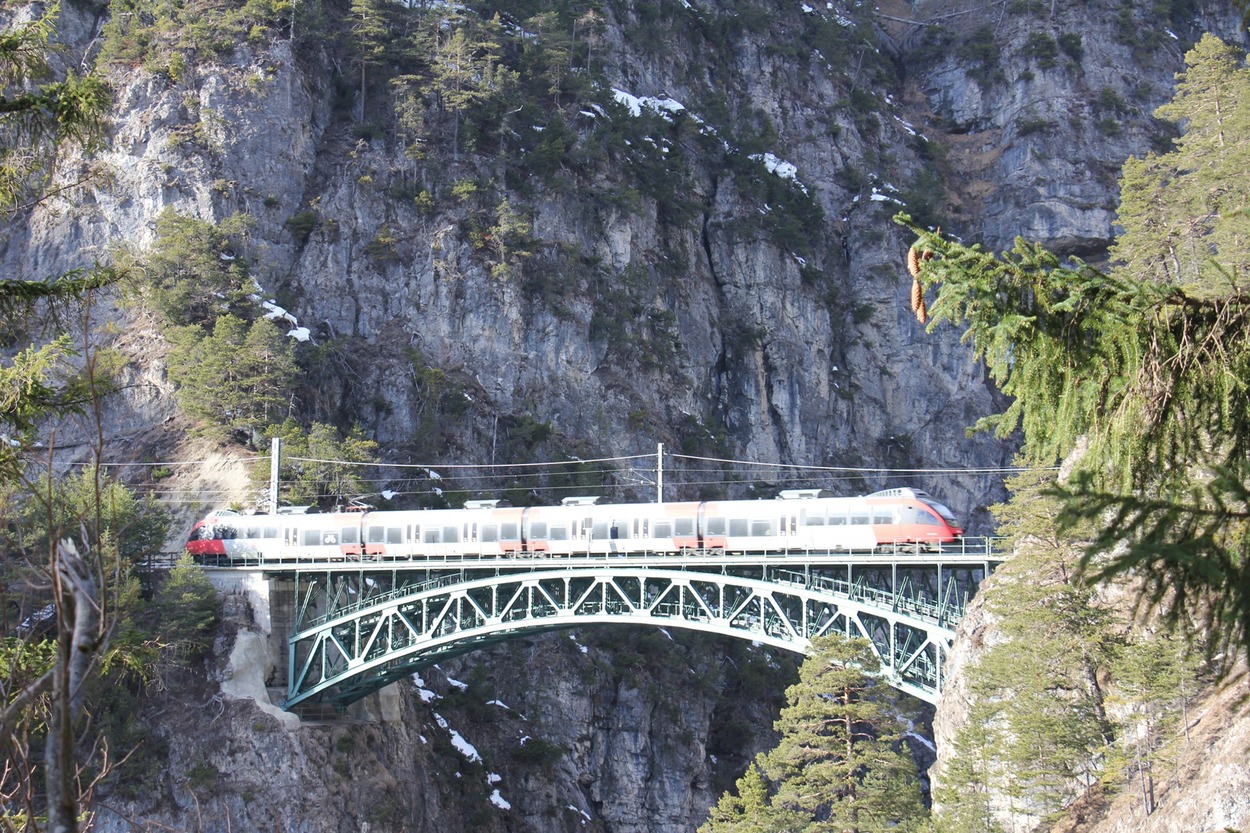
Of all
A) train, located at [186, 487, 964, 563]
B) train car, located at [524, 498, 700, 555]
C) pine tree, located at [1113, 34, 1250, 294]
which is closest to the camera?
train, located at [186, 487, 964, 563]

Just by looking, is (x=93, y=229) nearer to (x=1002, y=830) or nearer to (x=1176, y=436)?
(x=1002, y=830)

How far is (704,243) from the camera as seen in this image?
7225 centimetres

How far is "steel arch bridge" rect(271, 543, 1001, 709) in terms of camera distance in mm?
32125

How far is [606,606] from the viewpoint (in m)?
36.1

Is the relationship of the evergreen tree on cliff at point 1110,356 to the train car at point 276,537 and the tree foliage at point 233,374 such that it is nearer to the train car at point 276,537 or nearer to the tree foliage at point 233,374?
the train car at point 276,537

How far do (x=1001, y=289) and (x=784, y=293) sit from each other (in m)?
65.5

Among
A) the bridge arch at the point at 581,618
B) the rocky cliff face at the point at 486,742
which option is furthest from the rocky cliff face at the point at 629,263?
the bridge arch at the point at 581,618

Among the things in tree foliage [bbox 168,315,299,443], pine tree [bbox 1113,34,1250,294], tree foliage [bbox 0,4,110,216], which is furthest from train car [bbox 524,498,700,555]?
tree foliage [bbox 0,4,110,216]

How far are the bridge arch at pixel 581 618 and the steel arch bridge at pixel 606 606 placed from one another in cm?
5

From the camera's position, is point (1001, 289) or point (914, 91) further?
point (914, 91)

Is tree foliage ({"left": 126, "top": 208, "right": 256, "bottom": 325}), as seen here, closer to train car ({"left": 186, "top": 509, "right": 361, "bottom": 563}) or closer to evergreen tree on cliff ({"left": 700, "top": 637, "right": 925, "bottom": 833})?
train car ({"left": 186, "top": 509, "right": 361, "bottom": 563})

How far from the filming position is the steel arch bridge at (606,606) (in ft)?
105

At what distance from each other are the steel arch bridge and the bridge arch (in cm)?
5

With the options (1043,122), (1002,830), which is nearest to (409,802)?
(1002,830)
